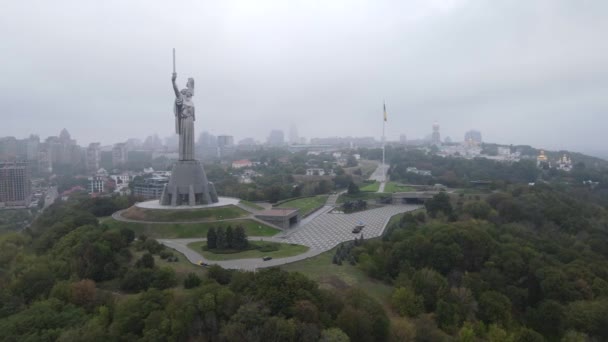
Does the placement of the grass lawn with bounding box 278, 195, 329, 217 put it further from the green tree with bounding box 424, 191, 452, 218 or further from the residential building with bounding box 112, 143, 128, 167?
the residential building with bounding box 112, 143, 128, 167

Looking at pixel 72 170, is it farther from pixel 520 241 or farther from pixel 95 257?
pixel 520 241

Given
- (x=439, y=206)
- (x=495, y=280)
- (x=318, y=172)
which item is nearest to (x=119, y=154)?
(x=318, y=172)

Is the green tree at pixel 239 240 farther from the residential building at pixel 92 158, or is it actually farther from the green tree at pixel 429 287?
the residential building at pixel 92 158

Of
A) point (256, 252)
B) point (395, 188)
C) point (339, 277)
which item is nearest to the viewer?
point (339, 277)

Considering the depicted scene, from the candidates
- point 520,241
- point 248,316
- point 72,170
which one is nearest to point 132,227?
point 248,316

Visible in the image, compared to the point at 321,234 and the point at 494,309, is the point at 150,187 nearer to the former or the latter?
the point at 321,234

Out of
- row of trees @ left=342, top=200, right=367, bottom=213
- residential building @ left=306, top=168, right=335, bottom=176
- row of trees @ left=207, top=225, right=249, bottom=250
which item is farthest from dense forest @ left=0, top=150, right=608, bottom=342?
residential building @ left=306, top=168, right=335, bottom=176

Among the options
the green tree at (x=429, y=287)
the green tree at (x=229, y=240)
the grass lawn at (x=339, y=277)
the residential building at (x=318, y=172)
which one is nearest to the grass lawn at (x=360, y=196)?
the residential building at (x=318, y=172)
